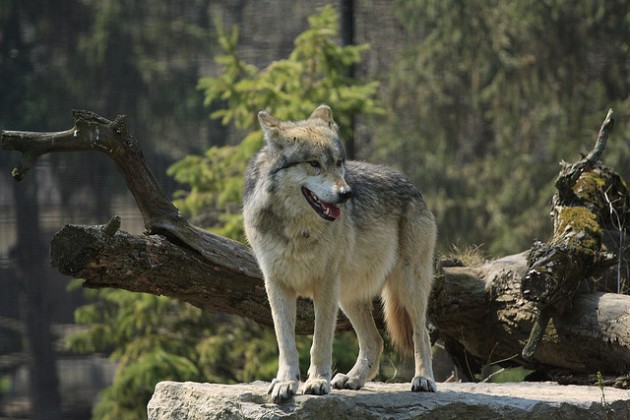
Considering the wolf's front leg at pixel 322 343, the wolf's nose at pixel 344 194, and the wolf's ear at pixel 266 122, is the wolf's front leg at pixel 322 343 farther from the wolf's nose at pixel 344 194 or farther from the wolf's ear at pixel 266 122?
the wolf's ear at pixel 266 122

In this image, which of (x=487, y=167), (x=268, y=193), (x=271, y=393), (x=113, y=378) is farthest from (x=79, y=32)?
(x=271, y=393)

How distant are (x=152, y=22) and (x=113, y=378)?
2738 mm

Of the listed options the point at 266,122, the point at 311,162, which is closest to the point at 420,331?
the point at 311,162

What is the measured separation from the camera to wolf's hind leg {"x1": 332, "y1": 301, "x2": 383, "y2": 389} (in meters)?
3.96

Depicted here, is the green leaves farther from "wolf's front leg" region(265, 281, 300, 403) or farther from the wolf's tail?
"wolf's front leg" region(265, 281, 300, 403)

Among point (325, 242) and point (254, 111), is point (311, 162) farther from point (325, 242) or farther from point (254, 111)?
point (254, 111)

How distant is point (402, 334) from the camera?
4203 mm

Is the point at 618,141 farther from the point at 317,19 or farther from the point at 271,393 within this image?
the point at 271,393

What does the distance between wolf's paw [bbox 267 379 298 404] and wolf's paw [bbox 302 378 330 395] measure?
75mm

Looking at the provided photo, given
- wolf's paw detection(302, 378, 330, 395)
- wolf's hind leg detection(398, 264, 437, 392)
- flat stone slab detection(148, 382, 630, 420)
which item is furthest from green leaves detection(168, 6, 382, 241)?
wolf's paw detection(302, 378, 330, 395)

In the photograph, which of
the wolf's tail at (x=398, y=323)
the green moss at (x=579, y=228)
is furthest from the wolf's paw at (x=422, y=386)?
the green moss at (x=579, y=228)

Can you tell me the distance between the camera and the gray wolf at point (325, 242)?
3504 millimetres

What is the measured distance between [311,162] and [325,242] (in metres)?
0.33

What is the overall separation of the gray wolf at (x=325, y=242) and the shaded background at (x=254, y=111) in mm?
2327
